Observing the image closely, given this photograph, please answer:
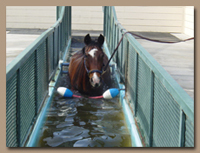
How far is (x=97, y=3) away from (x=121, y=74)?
2.92m

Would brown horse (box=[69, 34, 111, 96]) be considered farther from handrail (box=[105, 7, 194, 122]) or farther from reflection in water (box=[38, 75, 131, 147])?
handrail (box=[105, 7, 194, 122])

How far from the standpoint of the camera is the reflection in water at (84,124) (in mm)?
4668

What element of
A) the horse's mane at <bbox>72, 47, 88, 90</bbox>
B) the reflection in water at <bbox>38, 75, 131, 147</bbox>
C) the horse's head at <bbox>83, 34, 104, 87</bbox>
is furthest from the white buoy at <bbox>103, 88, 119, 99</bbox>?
the horse's head at <bbox>83, 34, 104, 87</bbox>

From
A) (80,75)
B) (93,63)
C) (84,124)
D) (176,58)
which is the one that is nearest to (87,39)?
(80,75)

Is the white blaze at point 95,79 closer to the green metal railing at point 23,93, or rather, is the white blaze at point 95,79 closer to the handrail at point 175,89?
the green metal railing at point 23,93

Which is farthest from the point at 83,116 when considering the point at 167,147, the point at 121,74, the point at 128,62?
the point at 167,147

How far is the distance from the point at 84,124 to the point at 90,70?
952 millimetres

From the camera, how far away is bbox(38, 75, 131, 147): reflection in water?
15.3ft

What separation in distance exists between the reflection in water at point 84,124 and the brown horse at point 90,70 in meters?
0.25

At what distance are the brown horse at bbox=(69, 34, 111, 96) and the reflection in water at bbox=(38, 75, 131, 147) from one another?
249 millimetres

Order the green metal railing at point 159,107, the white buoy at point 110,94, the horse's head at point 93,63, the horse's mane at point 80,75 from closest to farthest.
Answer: the green metal railing at point 159,107 → the horse's head at point 93,63 → the white buoy at point 110,94 → the horse's mane at point 80,75

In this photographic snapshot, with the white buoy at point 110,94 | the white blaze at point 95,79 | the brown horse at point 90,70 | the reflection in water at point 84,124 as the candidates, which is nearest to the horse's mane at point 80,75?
the brown horse at point 90,70

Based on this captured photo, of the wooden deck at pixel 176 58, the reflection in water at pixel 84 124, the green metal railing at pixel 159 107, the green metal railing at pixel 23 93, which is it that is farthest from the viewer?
the wooden deck at pixel 176 58

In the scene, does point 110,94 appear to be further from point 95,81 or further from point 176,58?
point 176,58
